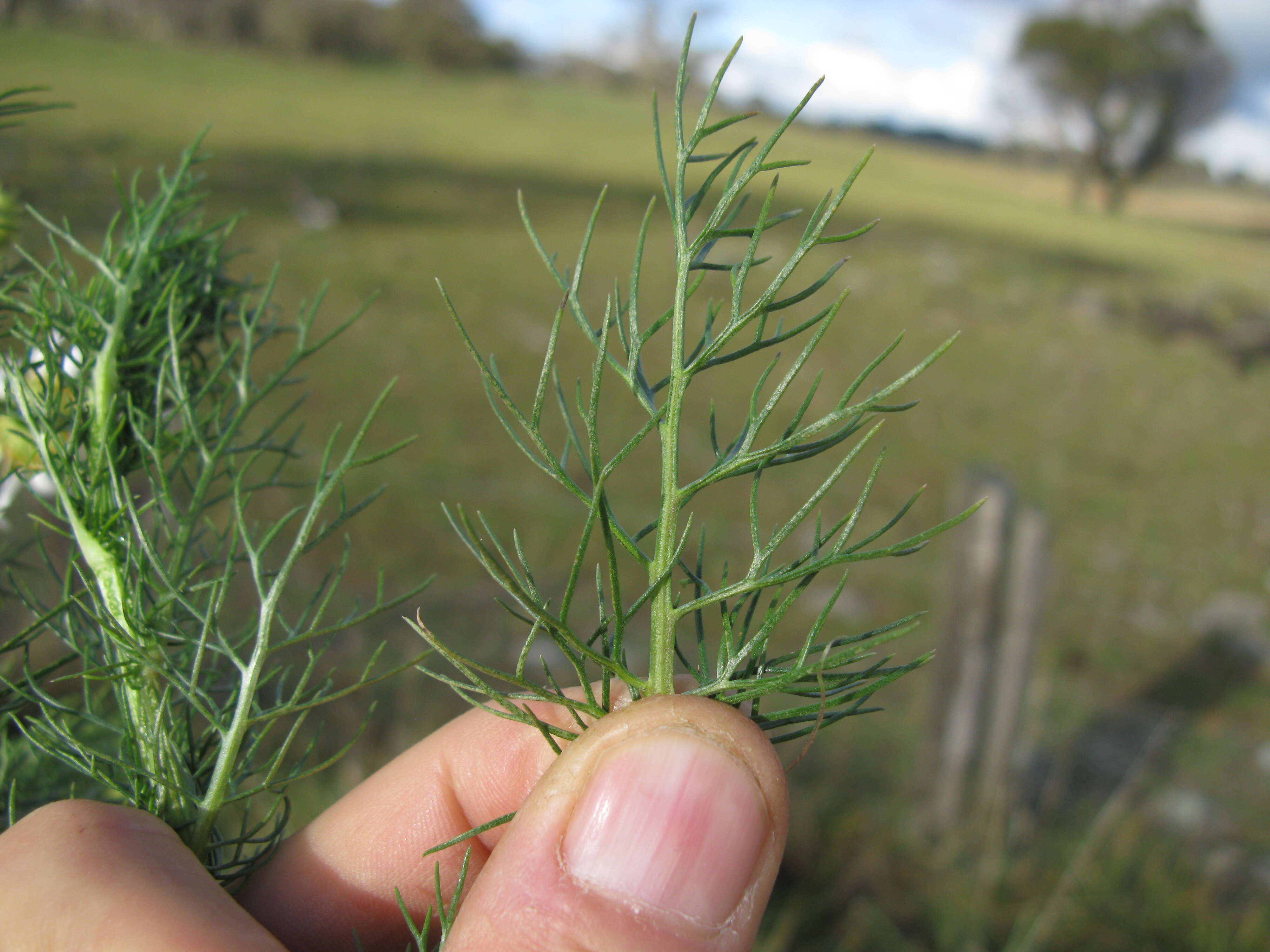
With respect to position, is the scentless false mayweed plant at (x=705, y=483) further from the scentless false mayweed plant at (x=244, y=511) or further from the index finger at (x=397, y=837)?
the index finger at (x=397, y=837)

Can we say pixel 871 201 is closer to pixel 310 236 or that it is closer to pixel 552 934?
pixel 310 236

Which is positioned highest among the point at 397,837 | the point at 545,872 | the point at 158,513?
the point at 158,513

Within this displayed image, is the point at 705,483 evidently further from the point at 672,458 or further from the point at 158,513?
the point at 158,513

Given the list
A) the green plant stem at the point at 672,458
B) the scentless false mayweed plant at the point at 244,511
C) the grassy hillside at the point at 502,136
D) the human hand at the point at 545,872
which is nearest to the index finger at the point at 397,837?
the human hand at the point at 545,872

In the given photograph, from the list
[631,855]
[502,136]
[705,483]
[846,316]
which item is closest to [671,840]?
[631,855]

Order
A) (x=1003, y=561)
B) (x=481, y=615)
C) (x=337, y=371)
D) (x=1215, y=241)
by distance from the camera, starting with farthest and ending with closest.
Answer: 1. (x=1215, y=241)
2. (x=337, y=371)
3. (x=481, y=615)
4. (x=1003, y=561)

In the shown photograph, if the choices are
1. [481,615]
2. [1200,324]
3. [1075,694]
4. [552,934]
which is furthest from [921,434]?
[552,934]
